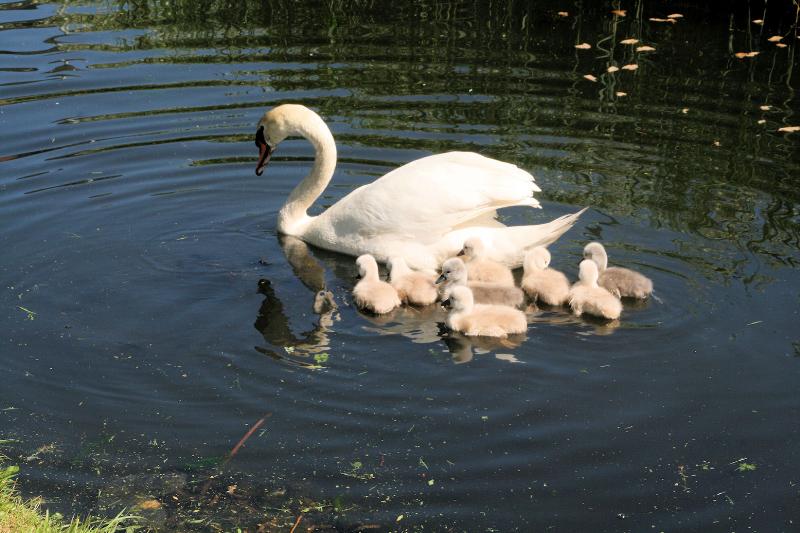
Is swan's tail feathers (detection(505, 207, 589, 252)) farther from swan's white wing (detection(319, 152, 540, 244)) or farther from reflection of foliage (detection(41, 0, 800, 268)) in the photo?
reflection of foliage (detection(41, 0, 800, 268))

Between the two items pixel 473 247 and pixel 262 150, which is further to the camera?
pixel 262 150

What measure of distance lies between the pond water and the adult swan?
14.7 inches

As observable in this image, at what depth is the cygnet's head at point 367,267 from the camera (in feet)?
25.9

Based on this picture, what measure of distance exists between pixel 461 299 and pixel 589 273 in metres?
0.92

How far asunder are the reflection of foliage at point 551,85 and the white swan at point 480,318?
2.29 metres

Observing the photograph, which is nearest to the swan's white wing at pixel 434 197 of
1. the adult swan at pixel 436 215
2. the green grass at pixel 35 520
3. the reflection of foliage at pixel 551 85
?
the adult swan at pixel 436 215

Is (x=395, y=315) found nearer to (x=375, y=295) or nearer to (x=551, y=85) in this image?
(x=375, y=295)

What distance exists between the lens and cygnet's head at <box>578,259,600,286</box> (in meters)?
7.58

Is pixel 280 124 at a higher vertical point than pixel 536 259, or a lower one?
higher

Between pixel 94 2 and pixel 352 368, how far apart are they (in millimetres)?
10929

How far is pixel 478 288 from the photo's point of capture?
772 cm

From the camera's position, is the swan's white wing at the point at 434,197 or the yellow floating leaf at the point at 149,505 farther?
the swan's white wing at the point at 434,197

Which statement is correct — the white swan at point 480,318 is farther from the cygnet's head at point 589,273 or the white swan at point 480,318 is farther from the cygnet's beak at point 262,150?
the cygnet's beak at point 262,150

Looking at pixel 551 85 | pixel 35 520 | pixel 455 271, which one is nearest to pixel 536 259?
pixel 455 271
